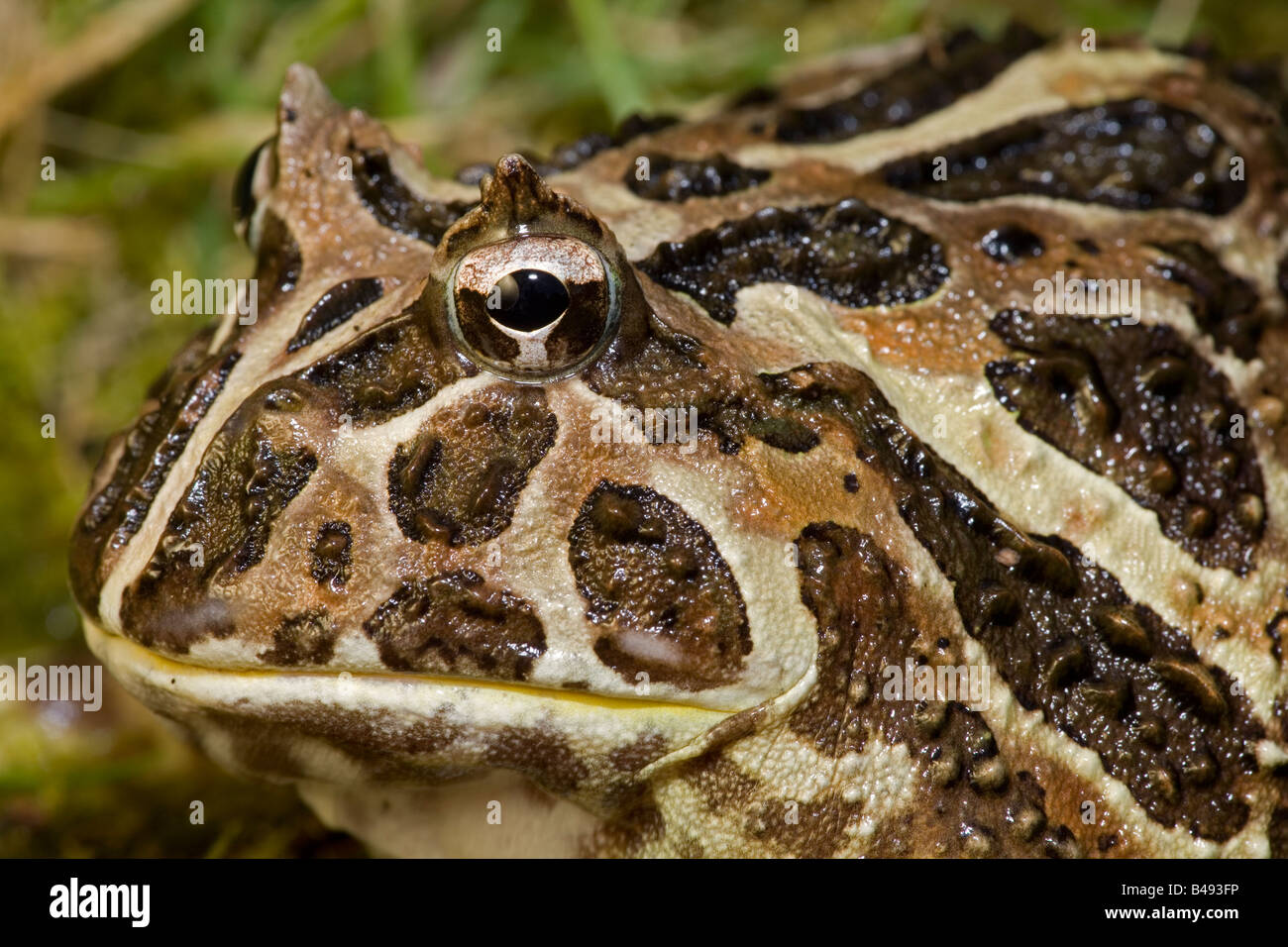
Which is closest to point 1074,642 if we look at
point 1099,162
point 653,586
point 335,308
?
point 653,586

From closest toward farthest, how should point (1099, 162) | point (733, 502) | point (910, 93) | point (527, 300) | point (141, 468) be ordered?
point (527, 300), point (733, 502), point (141, 468), point (1099, 162), point (910, 93)

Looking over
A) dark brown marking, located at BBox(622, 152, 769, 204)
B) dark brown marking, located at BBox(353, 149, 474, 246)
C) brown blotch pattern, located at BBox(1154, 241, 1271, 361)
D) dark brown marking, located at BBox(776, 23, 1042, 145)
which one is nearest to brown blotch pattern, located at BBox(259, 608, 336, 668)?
dark brown marking, located at BBox(353, 149, 474, 246)

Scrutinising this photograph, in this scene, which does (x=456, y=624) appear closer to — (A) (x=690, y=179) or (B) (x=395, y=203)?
(B) (x=395, y=203)

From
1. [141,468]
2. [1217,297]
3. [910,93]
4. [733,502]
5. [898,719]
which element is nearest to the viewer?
[733,502]

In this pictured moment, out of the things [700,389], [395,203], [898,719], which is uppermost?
[395,203]

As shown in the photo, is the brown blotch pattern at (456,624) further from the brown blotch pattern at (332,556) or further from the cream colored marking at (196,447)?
the cream colored marking at (196,447)
